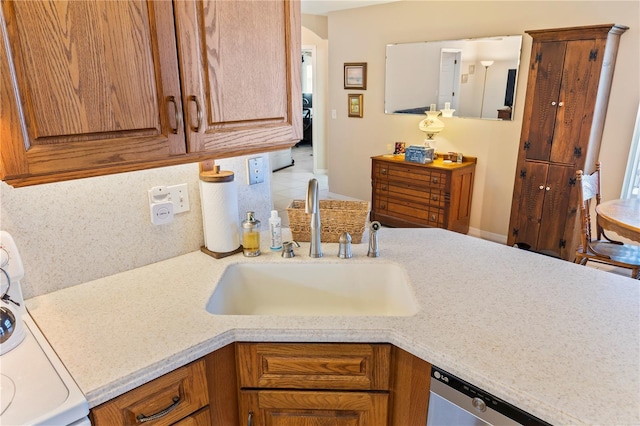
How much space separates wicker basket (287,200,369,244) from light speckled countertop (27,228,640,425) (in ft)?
0.55

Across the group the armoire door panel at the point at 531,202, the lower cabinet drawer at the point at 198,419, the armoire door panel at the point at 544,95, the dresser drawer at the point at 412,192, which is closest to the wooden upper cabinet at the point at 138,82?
the lower cabinet drawer at the point at 198,419

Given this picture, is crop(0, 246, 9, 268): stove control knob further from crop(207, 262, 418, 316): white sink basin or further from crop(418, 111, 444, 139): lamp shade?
crop(418, 111, 444, 139): lamp shade

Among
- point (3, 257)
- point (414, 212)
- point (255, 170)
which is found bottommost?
point (414, 212)

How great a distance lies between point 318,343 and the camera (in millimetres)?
1191

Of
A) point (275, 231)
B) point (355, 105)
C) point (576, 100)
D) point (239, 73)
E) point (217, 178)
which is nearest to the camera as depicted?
point (239, 73)

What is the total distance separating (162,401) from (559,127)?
3448 millimetres

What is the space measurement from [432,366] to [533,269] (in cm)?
67

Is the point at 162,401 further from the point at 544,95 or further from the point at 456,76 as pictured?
the point at 456,76

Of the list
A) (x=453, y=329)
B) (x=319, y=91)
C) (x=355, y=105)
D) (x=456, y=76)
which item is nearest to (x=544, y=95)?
(x=456, y=76)

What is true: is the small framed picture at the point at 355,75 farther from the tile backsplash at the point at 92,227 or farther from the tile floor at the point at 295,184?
the tile backsplash at the point at 92,227

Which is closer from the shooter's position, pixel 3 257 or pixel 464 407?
pixel 464 407

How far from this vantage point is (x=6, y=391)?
935 millimetres

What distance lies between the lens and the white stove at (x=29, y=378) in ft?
2.90

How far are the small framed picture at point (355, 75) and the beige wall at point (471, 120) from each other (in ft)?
0.21
